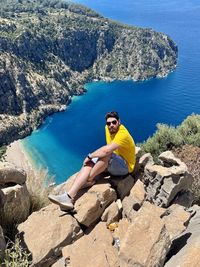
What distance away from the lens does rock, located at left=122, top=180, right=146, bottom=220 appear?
8.43 metres

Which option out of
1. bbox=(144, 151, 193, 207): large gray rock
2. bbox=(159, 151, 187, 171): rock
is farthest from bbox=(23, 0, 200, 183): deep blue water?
bbox=(144, 151, 193, 207): large gray rock

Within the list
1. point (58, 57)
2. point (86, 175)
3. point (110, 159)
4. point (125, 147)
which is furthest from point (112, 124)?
point (58, 57)

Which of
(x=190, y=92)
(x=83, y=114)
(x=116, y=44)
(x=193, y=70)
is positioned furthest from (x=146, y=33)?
(x=83, y=114)

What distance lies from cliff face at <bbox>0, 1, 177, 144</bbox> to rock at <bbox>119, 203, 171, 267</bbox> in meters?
89.3

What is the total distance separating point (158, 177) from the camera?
9.33m

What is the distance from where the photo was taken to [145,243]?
6684 mm

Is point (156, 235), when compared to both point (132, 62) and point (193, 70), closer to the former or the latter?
point (193, 70)

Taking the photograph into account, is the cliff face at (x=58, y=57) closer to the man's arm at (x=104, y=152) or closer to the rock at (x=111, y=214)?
the man's arm at (x=104, y=152)

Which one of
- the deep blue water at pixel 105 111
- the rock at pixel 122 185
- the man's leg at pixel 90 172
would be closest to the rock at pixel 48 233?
the man's leg at pixel 90 172

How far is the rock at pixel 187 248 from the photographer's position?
588 cm

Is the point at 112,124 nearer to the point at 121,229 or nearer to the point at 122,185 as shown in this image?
the point at 122,185

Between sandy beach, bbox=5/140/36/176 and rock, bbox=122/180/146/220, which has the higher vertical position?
rock, bbox=122/180/146/220

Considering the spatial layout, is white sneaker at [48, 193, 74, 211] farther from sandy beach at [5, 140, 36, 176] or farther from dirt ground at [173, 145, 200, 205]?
sandy beach at [5, 140, 36, 176]

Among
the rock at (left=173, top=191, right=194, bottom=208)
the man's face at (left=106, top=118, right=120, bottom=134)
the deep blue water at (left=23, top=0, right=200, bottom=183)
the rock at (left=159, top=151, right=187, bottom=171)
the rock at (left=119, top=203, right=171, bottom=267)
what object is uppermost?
the man's face at (left=106, top=118, right=120, bottom=134)
